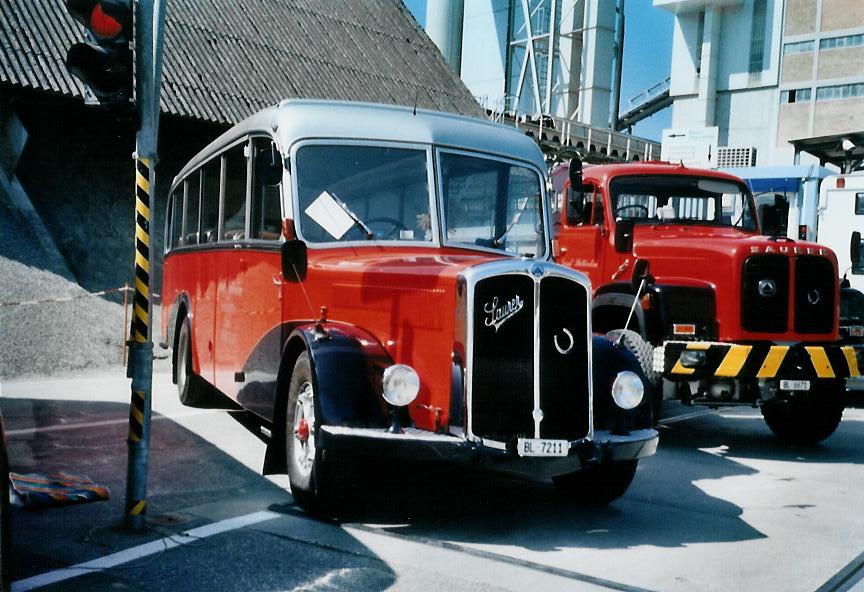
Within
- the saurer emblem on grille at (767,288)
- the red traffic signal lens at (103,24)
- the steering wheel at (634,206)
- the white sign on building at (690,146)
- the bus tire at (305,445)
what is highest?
the white sign on building at (690,146)

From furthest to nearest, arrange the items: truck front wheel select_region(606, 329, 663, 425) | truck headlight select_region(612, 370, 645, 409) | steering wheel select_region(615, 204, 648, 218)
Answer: steering wheel select_region(615, 204, 648, 218) → truck front wheel select_region(606, 329, 663, 425) → truck headlight select_region(612, 370, 645, 409)

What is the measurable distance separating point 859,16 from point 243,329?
56309mm

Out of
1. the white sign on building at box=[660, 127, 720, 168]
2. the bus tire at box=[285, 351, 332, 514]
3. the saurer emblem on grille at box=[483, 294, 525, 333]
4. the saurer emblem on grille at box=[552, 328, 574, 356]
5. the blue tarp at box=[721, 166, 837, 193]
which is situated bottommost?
the bus tire at box=[285, 351, 332, 514]

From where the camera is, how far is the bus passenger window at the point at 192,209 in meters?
10.0

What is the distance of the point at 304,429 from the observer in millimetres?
6148

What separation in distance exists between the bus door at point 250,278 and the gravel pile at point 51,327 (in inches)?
207

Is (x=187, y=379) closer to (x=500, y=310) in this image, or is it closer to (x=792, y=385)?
(x=500, y=310)

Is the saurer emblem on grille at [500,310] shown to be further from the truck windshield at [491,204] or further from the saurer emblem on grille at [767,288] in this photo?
the saurer emblem on grille at [767,288]

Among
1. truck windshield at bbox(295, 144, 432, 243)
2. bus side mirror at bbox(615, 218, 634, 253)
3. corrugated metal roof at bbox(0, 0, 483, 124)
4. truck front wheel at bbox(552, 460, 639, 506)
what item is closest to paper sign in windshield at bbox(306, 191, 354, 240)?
truck windshield at bbox(295, 144, 432, 243)

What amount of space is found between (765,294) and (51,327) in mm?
10001

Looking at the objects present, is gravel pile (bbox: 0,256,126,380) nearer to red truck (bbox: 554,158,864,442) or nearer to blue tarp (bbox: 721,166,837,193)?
red truck (bbox: 554,158,864,442)

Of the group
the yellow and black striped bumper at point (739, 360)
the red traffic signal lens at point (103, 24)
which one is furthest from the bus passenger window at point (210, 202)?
the yellow and black striped bumper at point (739, 360)

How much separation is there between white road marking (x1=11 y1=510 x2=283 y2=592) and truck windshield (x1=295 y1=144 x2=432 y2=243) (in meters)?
1.97

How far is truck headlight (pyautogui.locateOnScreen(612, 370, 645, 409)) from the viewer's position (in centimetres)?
624
